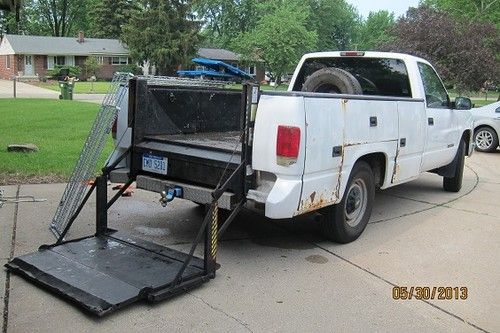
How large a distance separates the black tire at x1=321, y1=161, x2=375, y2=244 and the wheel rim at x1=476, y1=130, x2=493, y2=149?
973 cm

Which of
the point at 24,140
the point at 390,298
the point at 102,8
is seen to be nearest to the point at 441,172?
the point at 390,298

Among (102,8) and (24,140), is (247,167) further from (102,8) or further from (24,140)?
(102,8)

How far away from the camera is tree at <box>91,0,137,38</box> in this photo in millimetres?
63406

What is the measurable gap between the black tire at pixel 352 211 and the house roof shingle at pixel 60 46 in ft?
168

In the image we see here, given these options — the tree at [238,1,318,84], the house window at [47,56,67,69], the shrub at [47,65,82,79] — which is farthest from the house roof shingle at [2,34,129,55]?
the tree at [238,1,318,84]

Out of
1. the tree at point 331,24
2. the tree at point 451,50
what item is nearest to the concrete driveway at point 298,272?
the tree at point 451,50

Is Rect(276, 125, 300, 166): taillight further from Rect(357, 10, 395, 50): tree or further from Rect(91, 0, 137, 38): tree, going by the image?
Rect(357, 10, 395, 50): tree

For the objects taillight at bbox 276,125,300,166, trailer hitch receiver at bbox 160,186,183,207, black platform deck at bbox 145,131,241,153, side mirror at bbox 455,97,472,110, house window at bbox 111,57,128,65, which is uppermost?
house window at bbox 111,57,128,65

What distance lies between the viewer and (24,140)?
10.8 m

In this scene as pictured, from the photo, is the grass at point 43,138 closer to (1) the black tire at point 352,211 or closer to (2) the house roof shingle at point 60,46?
(1) the black tire at point 352,211

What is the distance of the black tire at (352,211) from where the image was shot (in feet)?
17.3

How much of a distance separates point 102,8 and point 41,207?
6314cm

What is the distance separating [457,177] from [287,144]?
16.3 feet

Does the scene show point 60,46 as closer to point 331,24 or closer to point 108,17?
point 108,17
